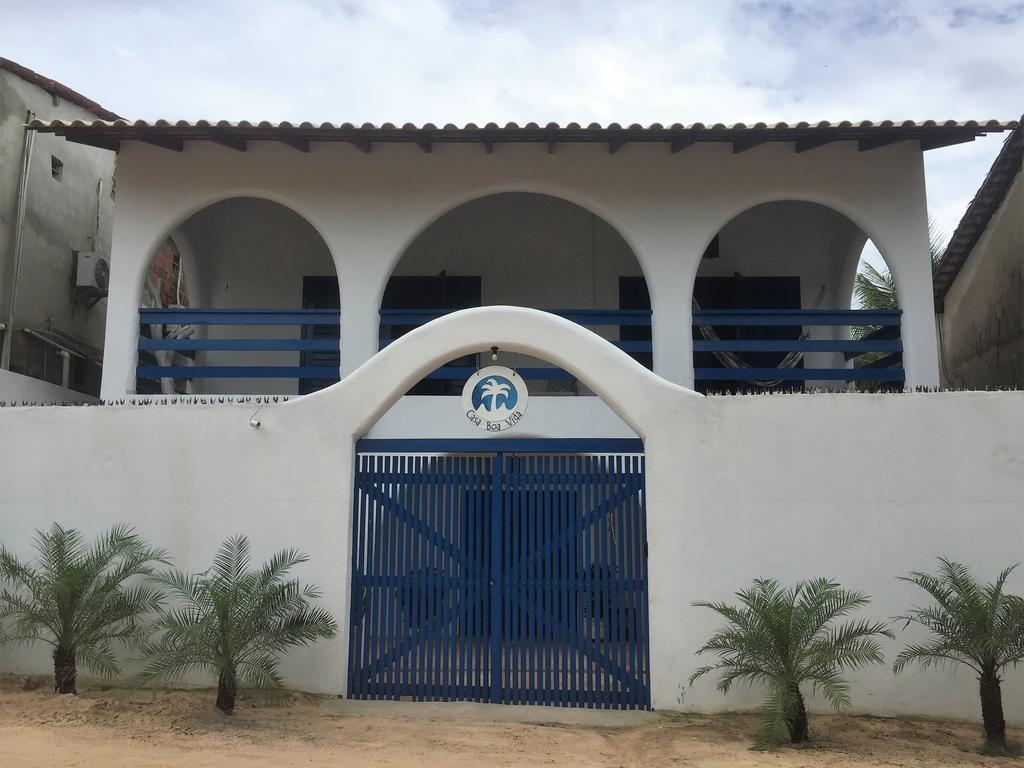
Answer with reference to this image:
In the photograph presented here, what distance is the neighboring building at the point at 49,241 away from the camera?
38.9 feet

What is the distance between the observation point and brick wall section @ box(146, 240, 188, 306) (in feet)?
49.6

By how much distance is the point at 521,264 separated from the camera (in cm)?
1299

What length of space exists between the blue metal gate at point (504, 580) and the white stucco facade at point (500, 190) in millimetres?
3363

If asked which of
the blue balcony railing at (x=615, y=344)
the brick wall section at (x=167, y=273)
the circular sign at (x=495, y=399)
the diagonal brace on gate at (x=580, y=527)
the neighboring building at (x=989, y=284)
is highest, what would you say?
the brick wall section at (x=167, y=273)

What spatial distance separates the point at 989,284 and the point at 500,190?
7.18 meters

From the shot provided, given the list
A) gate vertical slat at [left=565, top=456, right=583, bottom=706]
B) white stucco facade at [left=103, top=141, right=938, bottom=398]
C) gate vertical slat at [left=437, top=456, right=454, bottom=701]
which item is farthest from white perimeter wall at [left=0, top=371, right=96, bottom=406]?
gate vertical slat at [left=565, top=456, right=583, bottom=706]

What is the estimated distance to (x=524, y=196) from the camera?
12.9 meters

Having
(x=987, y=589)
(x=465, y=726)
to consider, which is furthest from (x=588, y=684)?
(x=987, y=589)

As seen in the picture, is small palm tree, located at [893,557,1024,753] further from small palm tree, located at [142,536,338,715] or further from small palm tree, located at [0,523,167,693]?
small palm tree, located at [0,523,167,693]

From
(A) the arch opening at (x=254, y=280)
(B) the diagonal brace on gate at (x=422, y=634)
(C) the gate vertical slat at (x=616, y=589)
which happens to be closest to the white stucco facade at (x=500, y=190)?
(A) the arch opening at (x=254, y=280)

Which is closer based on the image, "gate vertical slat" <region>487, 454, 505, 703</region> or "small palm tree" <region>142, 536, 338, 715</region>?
"small palm tree" <region>142, 536, 338, 715</region>

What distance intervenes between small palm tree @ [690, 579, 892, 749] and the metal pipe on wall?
982 centimetres

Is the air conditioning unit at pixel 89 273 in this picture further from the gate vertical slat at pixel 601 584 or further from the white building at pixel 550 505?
the gate vertical slat at pixel 601 584

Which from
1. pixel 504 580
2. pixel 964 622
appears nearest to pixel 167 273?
pixel 504 580
